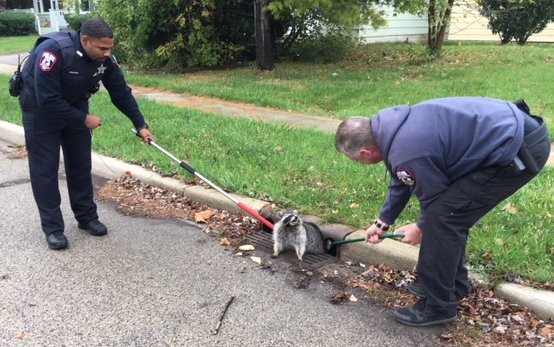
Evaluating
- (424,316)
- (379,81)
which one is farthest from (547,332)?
(379,81)

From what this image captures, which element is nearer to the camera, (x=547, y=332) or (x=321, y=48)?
(x=547, y=332)

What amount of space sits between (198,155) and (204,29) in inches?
328

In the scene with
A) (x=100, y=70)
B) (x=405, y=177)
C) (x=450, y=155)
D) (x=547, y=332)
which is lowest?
(x=547, y=332)

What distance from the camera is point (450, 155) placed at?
2.97 m

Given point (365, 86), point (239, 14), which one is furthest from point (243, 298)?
point (239, 14)

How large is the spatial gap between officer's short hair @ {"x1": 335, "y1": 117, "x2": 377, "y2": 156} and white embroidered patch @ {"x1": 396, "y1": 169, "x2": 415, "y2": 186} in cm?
21

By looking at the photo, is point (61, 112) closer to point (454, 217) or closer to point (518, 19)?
point (454, 217)

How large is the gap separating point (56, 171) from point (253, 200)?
1.72 metres

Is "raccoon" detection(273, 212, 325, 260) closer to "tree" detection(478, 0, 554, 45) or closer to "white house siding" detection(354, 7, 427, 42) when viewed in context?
"tree" detection(478, 0, 554, 45)

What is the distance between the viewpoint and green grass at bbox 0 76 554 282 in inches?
157

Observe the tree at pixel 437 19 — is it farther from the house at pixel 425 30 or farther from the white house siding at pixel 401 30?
the white house siding at pixel 401 30

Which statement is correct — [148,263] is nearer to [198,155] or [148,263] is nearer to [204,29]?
[198,155]

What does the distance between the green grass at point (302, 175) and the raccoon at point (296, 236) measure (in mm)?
370

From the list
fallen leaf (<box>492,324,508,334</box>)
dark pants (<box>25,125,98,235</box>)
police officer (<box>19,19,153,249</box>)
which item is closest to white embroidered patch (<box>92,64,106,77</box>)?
police officer (<box>19,19,153,249</box>)
